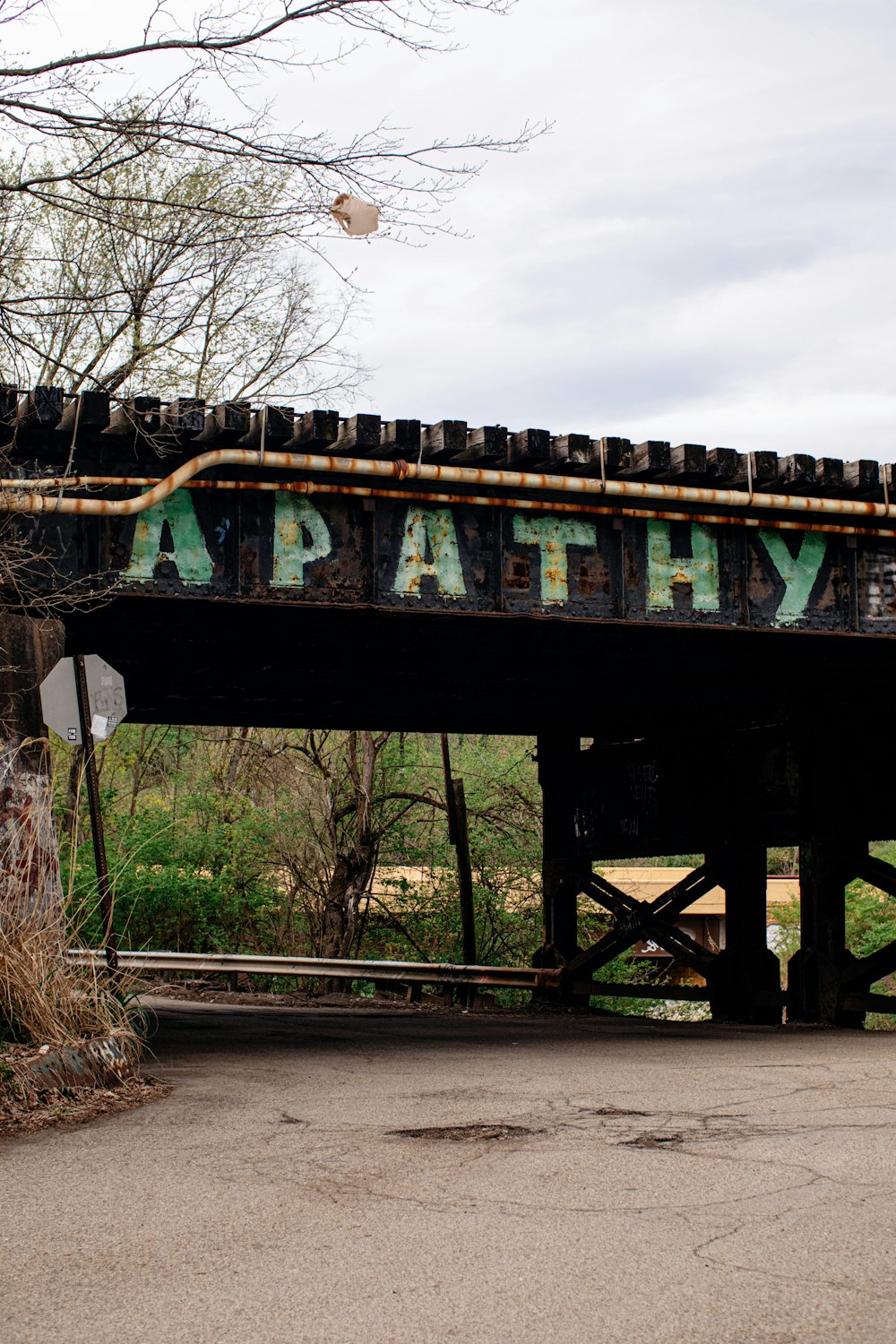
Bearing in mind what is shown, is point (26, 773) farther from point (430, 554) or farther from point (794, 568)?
point (794, 568)

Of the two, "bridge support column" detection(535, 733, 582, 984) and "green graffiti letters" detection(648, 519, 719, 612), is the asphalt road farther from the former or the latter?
"bridge support column" detection(535, 733, 582, 984)

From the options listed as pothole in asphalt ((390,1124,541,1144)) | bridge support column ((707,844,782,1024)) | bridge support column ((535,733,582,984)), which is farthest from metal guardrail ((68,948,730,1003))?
pothole in asphalt ((390,1124,541,1144))

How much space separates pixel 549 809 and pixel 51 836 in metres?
13.3

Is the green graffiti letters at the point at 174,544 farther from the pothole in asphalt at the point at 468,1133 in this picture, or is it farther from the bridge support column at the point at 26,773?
the pothole in asphalt at the point at 468,1133

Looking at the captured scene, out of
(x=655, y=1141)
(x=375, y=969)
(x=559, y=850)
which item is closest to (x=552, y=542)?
(x=655, y=1141)

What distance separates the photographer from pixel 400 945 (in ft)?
100

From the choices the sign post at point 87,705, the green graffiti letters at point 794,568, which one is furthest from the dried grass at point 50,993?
the green graffiti letters at point 794,568

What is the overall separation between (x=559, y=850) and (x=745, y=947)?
4.35m

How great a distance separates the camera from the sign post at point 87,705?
35.2 ft

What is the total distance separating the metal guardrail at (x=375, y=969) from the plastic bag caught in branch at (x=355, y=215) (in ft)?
43.2

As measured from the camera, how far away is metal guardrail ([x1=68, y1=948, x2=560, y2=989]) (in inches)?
867

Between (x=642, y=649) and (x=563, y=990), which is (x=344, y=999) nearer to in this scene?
(x=563, y=990)

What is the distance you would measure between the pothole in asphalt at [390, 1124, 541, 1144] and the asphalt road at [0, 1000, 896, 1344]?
35 millimetres

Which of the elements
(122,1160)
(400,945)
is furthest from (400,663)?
(400,945)
